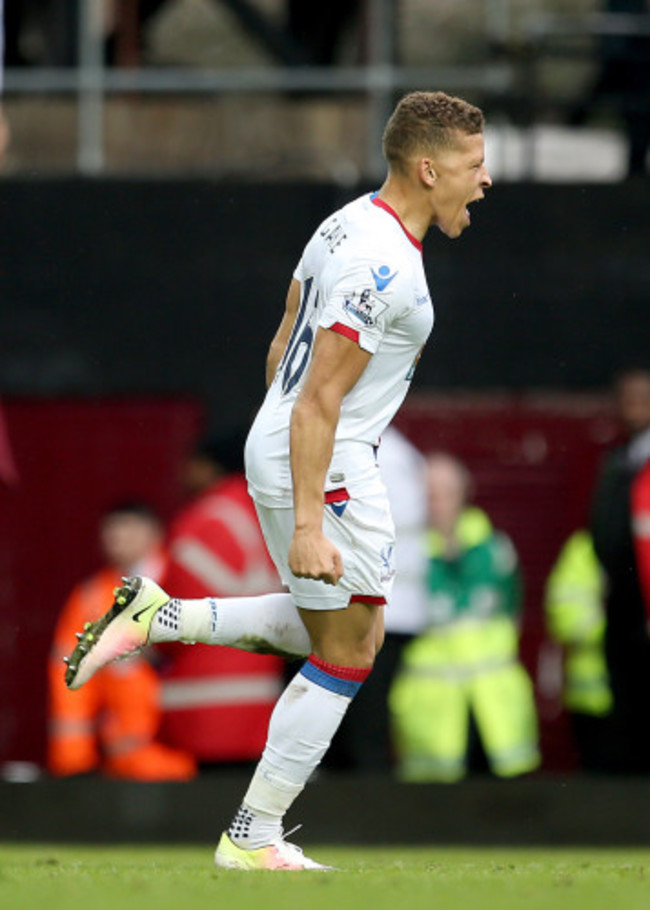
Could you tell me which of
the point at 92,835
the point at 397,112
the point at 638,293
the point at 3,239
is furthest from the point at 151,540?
the point at 397,112

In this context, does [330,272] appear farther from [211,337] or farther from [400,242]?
[211,337]

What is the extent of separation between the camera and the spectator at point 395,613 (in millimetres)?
10938

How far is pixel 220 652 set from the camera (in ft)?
34.9

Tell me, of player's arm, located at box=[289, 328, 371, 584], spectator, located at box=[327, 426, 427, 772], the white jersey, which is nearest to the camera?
player's arm, located at box=[289, 328, 371, 584]

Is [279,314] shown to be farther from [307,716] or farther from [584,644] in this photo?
[307,716]

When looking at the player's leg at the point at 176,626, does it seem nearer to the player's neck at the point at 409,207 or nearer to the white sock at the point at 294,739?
the white sock at the point at 294,739

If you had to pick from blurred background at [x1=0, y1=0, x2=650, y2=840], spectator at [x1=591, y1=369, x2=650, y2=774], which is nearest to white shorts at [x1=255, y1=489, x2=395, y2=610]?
spectator at [x1=591, y1=369, x2=650, y2=774]

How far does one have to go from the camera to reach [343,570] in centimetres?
629

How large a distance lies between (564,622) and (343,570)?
220 inches

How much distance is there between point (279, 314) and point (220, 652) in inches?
102

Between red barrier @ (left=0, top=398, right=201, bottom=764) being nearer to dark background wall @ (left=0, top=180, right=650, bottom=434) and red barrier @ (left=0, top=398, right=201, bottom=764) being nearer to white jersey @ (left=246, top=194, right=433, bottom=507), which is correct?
dark background wall @ (left=0, top=180, right=650, bottom=434)

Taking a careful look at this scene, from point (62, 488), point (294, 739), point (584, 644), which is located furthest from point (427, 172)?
point (62, 488)

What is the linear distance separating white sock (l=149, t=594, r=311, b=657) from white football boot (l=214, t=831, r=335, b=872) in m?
0.54

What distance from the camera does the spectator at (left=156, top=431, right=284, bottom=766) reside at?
34.1 ft
